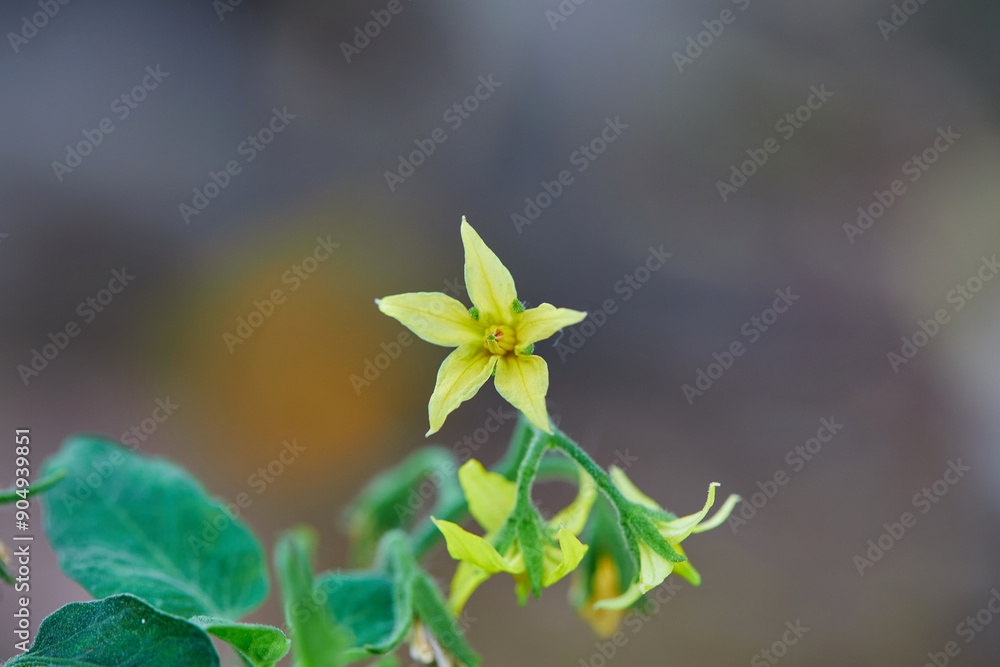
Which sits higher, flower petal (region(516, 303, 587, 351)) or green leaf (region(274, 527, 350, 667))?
flower petal (region(516, 303, 587, 351))

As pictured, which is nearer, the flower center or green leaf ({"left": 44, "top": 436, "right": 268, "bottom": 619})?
the flower center

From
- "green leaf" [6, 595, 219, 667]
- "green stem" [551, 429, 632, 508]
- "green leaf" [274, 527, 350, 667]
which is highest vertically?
"green stem" [551, 429, 632, 508]

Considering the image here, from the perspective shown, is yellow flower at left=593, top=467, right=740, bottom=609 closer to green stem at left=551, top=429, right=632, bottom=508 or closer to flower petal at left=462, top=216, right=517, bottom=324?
green stem at left=551, top=429, right=632, bottom=508

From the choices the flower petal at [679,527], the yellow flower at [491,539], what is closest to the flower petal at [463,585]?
the yellow flower at [491,539]

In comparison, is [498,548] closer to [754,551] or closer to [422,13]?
[754,551]

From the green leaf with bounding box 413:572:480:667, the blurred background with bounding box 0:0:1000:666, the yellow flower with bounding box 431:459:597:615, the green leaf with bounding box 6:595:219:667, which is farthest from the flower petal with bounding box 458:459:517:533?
the blurred background with bounding box 0:0:1000:666

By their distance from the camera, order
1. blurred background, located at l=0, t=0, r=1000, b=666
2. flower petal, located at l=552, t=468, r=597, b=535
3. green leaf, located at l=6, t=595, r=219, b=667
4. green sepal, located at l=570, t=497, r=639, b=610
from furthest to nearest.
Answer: blurred background, located at l=0, t=0, r=1000, b=666, green sepal, located at l=570, t=497, r=639, b=610, flower petal, located at l=552, t=468, r=597, b=535, green leaf, located at l=6, t=595, r=219, b=667

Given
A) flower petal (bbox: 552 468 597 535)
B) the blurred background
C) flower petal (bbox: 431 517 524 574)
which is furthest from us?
the blurred background
